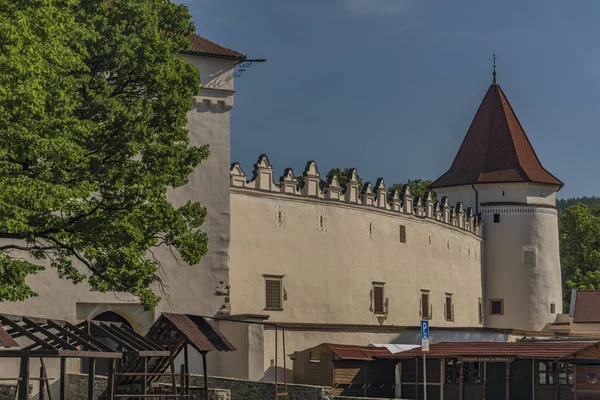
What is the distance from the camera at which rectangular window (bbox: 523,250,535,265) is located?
52.2m

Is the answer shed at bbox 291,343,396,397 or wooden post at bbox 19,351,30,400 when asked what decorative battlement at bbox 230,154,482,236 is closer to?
shed at bbox 291,343,396,397

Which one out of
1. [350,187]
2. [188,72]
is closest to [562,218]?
[350,187]

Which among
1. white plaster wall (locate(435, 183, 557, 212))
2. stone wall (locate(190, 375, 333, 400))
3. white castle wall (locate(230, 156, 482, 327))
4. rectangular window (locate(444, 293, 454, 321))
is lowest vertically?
stone wall (locate(190, 375, 333, 400))

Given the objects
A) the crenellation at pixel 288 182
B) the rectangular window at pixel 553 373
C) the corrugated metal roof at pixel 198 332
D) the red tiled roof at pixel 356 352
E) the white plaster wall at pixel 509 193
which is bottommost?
the rectangular window at pixel 553 373

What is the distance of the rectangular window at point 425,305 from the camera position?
44.4m

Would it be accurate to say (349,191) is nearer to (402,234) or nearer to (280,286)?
(402,234)

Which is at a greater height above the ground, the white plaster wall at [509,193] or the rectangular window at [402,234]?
the white plaster wall at [509,193]

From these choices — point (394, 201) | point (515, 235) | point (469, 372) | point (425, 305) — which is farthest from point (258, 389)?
point (515, 235)

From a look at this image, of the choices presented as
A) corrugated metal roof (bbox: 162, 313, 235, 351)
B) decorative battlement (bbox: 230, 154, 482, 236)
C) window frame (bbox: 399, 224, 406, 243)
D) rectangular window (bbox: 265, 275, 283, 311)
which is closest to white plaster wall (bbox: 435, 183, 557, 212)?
decorative battlement (bbox: 230, 154, 482, 236)

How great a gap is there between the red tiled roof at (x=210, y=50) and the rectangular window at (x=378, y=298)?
1149 cm

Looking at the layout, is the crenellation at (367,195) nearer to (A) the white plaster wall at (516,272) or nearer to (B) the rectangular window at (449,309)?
(B) the rectangular window at (449,309)

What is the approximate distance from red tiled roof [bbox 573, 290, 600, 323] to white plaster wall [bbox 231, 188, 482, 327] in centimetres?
860

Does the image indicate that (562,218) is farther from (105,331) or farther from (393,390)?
(105,331)

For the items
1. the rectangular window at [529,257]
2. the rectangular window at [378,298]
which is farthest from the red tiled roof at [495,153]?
the rectangular window at [378,298]
